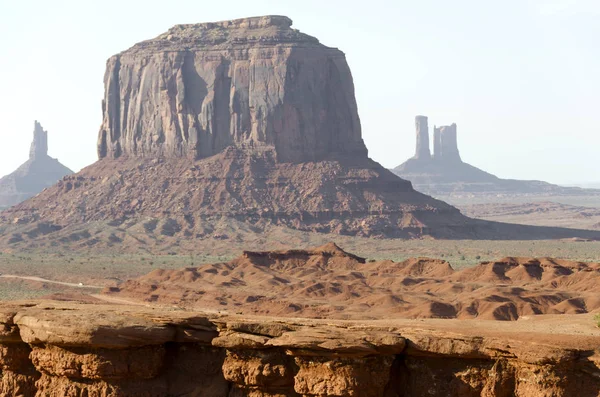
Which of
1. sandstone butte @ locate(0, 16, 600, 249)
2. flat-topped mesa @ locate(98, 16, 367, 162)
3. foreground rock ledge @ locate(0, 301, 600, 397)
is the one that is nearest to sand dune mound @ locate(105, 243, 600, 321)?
foreground rock ledge @ locate(0, 301, 600, 397)

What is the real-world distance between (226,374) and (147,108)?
120m

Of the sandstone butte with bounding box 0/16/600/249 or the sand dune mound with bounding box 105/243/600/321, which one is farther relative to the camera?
the sandstone butte with bounding box 0/16/600/249

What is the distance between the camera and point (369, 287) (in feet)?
226

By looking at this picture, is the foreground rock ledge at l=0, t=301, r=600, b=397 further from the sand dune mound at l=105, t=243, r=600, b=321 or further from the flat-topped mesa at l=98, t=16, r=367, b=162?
the flat-topped mesa at l=98, t=16, r=367, b=162

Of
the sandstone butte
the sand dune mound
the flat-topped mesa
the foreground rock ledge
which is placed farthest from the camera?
the flat-topped mesa

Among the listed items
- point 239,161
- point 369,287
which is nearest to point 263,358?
point 369,287

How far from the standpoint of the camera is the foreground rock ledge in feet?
65.0

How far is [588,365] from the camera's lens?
19328mm

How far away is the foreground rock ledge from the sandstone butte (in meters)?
98.4

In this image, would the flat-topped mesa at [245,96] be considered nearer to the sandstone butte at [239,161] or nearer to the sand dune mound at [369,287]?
the sandstone butte at [239,161]

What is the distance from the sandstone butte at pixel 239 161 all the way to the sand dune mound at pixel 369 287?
38.9 meters

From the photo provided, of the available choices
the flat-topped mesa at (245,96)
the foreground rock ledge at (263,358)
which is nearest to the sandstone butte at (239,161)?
the flat-topped mesa at (245,96)

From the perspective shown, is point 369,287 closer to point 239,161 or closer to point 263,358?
point 263,358

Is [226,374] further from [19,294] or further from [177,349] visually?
[19,294]
